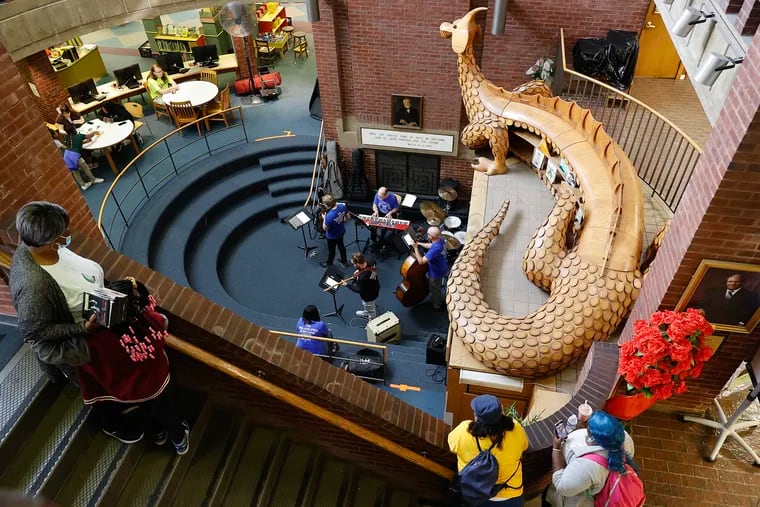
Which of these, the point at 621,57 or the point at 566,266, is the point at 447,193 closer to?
the point at 621,57

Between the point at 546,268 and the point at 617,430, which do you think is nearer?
the point at 617,430

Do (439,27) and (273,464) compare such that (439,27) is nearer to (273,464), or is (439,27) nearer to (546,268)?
(546,268)

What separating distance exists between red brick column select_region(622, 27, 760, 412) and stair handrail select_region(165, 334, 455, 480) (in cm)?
243

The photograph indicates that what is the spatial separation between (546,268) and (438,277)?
2360mm

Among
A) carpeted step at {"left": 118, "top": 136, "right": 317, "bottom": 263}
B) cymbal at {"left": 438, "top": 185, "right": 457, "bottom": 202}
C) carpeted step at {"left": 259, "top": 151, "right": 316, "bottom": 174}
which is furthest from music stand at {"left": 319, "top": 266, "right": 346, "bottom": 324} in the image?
carpeted step at {"left": 118, "top": 136, "right": 317, "bottom": 263}

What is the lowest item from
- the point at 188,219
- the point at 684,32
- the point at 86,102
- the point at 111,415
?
the point at 188,219

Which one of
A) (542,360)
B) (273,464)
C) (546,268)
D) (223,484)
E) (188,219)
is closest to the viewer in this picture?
(223,484)

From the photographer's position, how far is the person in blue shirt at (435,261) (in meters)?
8.58

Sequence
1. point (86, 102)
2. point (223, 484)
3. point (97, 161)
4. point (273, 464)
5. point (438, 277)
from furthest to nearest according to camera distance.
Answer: point (86, 102), point (97, 161), point (438, 277), point (273, 464), point (223, 484)

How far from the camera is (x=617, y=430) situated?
3.67 m

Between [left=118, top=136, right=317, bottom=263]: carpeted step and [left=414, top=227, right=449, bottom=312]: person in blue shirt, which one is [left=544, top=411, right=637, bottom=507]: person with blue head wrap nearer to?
[left=414, top=227, right=449, bottom=312]: person in blue shirt

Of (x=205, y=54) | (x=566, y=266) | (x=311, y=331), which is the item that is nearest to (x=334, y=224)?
(x=311, y=331)

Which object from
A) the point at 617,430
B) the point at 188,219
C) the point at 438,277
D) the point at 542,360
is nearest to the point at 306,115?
the point at 188,219

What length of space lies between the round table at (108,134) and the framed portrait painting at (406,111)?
5698mm
